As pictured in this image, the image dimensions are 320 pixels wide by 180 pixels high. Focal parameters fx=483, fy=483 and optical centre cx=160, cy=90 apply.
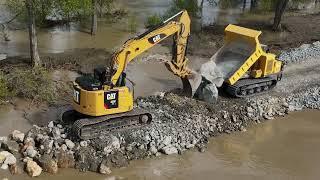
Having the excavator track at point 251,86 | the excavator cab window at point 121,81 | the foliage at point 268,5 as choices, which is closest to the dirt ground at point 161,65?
the excavator track at point 251,86

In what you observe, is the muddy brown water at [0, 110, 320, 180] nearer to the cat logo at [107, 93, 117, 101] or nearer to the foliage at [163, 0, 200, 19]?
the cat logo at [107, 93, 117, 101]

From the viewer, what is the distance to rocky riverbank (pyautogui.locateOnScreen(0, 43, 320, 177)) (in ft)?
40.9

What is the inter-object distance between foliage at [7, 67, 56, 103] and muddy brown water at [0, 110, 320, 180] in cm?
421

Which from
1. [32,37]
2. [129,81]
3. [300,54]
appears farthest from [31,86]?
[300,54]

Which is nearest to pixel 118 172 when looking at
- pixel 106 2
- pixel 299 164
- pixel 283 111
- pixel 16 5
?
pixel 299 164

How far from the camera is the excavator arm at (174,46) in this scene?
13352 mm

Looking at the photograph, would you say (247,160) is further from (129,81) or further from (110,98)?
(110,98)

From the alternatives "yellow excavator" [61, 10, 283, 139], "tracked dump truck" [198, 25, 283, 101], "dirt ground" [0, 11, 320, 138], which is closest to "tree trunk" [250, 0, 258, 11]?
"dirt ground" [0, 11, 320, 138]

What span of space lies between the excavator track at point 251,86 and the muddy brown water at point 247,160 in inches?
60.9

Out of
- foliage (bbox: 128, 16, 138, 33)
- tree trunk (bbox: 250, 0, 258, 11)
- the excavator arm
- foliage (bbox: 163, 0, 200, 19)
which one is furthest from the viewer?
tree trunk (bbox: 250, 0, 258, 11)

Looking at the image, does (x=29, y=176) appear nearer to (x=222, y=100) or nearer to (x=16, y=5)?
(x=222, y=100)

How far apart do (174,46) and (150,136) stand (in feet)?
10.2

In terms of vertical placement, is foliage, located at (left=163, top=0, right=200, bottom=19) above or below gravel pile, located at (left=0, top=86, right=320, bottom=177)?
above

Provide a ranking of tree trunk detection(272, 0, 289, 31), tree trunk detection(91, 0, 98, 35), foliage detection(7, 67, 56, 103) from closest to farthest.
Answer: foliage detection(7, 67, 56, 103) < tree trunk detection(91, 0, 98, 35) < tree trunk detection(272, 0, 289, 31)
